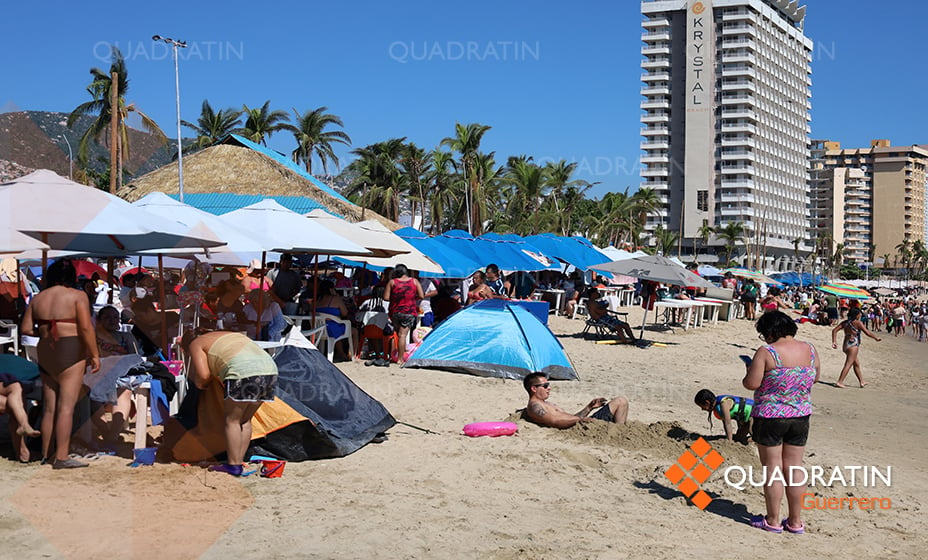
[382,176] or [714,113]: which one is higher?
[714,113]

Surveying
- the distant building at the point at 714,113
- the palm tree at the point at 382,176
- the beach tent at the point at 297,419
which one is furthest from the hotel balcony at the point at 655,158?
the beach tent at the point at 297,419

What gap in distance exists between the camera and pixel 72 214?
593 centimetres

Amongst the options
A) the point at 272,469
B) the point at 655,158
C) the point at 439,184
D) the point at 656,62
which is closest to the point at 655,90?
the point at 656,62

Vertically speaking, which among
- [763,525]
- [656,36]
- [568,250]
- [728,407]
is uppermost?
[656,36]

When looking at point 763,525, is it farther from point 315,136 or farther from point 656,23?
point 656,23

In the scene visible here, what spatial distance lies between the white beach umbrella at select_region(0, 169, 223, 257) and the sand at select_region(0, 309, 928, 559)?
1.63 meters

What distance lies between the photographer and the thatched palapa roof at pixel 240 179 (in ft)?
78.6

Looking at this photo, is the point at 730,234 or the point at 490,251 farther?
the point at 730,234

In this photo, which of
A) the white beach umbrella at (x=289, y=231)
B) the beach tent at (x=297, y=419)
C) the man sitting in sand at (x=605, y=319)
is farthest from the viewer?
the man sitting in sand at (x=605, y=319)

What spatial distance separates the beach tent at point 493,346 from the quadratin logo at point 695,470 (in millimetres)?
3829

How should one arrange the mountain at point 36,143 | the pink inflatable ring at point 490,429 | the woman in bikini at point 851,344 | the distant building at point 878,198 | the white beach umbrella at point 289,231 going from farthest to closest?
the distant building at point 878,198, the mountain at point 36,143, the woman in bikini at point 851,344, the white beach umbrella at point 289,231, the pink inflatable ring at point 490,429

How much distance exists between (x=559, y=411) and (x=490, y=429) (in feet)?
2.61

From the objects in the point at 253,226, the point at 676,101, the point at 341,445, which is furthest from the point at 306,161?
the point at 676,101

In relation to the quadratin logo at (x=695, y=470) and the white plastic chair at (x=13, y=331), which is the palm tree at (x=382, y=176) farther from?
the quadratin logo at (x=695, y=470)
